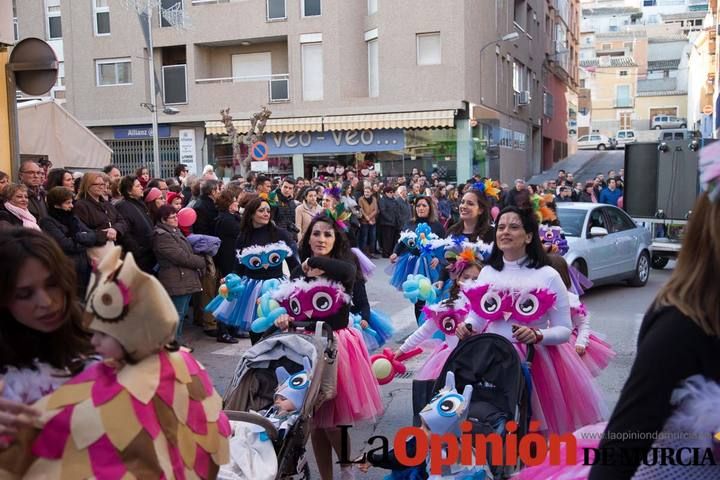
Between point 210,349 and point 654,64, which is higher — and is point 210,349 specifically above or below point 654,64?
below

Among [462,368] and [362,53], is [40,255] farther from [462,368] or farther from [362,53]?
[362,53]

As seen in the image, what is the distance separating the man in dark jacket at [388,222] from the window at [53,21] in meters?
18.6

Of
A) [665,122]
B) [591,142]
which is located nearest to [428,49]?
[591,142]

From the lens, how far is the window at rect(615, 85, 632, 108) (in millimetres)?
78312

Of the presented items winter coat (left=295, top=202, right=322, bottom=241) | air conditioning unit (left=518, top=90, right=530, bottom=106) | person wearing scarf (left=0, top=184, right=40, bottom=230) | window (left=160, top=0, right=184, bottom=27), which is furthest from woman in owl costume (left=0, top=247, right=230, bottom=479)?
air conditioning unit (left=518, top=90, right=530, bottom=106)

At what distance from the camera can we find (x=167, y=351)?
222 centimetres

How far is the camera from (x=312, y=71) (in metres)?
25.8

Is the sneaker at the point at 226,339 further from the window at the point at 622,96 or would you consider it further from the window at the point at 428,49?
the window at the point at 622,96

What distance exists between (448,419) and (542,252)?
1459mm

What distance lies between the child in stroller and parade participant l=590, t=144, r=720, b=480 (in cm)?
174

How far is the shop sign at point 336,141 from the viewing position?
25234 mm

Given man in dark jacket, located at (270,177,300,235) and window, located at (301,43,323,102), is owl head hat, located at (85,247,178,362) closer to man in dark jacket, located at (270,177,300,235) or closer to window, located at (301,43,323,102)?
man in dark jacket, located at (270,177,300,235)

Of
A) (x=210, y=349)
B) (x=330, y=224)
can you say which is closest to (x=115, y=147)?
(x=210, y=349)

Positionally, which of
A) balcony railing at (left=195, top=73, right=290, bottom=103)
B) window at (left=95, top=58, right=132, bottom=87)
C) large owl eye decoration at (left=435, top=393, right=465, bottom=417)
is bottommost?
large owl eye decoration at (left=435, top=393, right=465, bottom=417)
